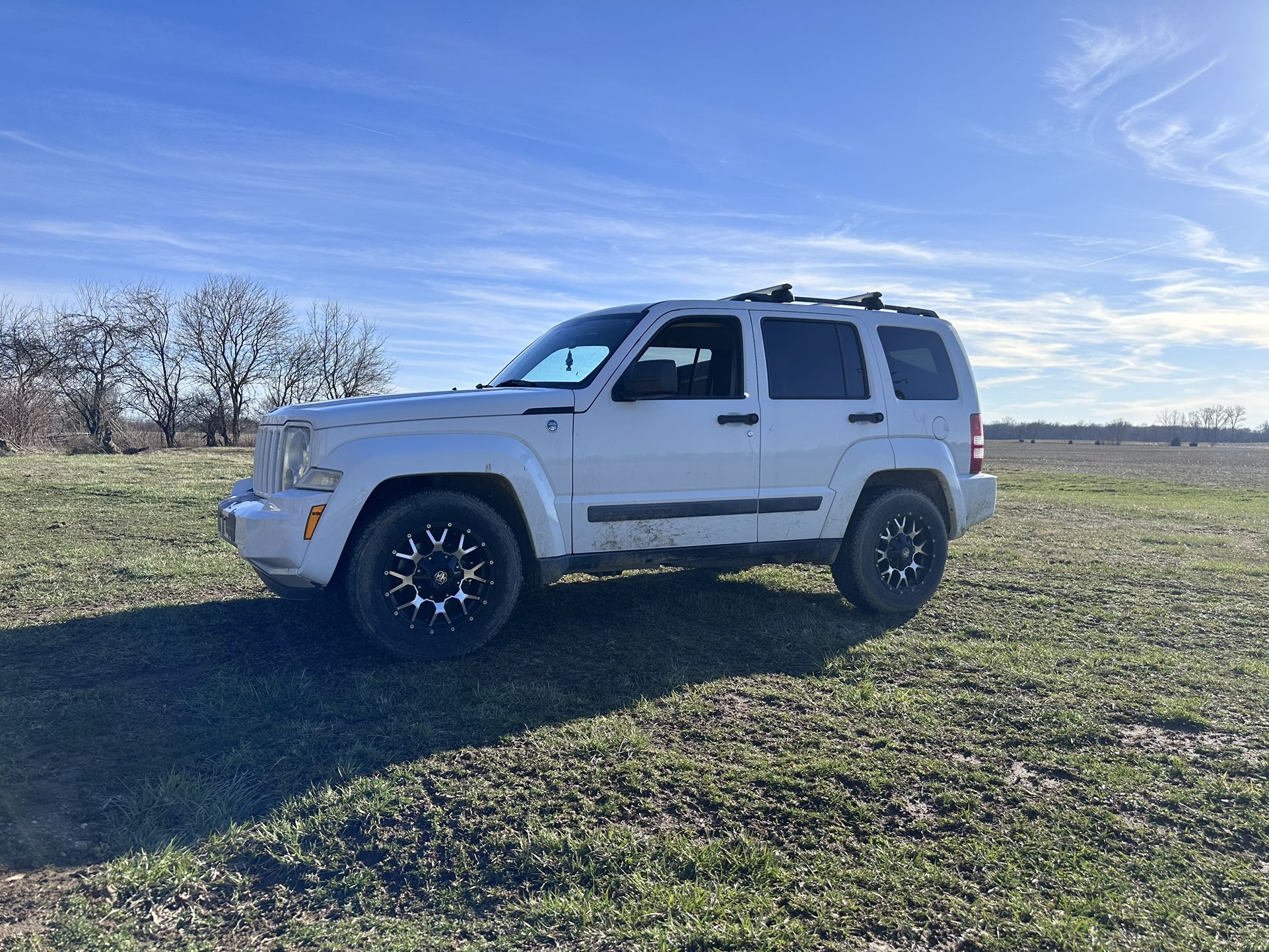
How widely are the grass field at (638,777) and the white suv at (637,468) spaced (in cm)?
49

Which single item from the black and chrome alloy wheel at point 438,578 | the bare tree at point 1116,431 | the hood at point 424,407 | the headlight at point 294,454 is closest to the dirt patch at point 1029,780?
the black and chrome alloy wheel at point 438,578

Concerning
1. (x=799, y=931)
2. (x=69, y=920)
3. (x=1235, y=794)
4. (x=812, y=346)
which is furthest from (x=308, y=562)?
(x=1235, y=794)

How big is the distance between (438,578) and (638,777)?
1914mm

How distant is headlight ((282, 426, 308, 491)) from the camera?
4793mm

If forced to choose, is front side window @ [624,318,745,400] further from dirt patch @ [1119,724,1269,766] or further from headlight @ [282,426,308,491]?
dirt patch @ [1119,724,1269,766]

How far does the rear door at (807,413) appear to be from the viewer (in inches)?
227

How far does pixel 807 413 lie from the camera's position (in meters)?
5.88

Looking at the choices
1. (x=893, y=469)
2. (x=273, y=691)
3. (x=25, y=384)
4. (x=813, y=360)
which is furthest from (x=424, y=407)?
(x=25, y=384)

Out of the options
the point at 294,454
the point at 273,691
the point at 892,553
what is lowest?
the point at 273,691

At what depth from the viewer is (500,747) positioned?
3.64 meters

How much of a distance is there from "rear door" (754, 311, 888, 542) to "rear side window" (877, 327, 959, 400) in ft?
1.00

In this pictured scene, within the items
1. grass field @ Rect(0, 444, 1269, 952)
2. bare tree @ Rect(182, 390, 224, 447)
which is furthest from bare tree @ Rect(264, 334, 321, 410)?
grass field @ Rect(0, 444, 1269, 952)

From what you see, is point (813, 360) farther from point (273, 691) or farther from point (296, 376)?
point (296, 376)

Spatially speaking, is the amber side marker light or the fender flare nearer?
the amber side marker light
